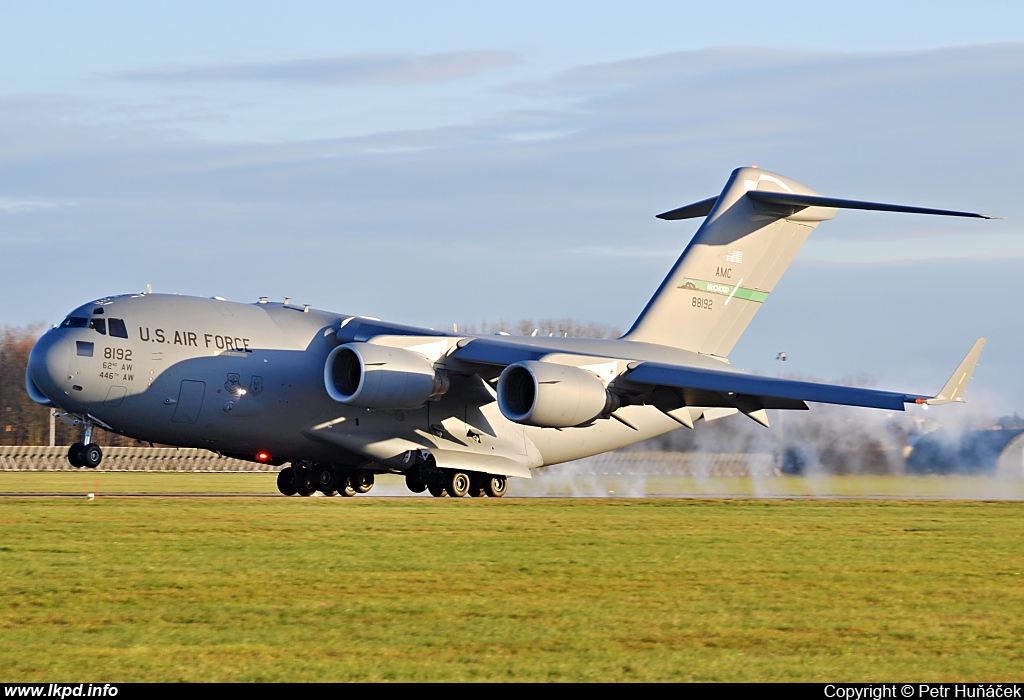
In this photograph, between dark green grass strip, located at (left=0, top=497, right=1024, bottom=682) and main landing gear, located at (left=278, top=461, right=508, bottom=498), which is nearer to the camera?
dark green grass strip, located at (left=0, top=497, right=1024, bottom=682)

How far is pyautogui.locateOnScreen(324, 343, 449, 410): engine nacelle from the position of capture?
2008cm

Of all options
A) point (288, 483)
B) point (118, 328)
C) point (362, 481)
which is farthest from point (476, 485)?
point (118, 328)

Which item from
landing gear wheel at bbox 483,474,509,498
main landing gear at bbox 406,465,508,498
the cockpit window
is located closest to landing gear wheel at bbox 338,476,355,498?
main landing gear at bbox 406,465,508,498

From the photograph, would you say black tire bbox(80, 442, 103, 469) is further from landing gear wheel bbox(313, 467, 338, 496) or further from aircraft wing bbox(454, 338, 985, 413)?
aircraft wing bbox(454, 338, 985, 413)

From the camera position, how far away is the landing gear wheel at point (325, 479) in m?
23.0

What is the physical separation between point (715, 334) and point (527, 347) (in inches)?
211

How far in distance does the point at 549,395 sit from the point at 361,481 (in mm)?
5002

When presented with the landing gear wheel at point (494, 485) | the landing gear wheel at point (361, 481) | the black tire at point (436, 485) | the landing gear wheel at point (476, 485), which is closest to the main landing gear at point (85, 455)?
the landing gear wheel at point (361, 481)

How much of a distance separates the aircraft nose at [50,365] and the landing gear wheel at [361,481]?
577 cm

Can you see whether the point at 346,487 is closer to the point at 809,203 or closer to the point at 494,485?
the point at 494,485

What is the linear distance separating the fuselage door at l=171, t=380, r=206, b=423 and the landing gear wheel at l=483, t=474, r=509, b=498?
223 inches

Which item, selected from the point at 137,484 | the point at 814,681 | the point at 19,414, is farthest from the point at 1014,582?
the point at 19,414

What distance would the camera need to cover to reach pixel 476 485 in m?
23.2

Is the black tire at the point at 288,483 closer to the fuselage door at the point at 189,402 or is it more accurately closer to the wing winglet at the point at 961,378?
the fuselage door at the point at 189,402
